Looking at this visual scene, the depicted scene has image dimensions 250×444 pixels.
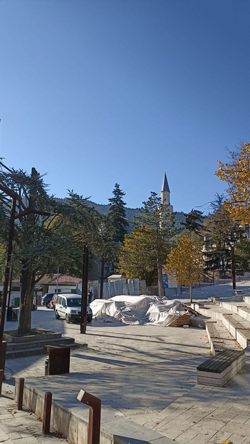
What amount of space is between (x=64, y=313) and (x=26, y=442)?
18363 mm

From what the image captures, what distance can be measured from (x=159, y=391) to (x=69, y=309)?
52.9 ft

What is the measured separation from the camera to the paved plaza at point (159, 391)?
4480 millimetres

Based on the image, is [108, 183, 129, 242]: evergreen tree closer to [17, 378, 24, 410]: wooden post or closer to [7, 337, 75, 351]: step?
[7, 337, 75, 351]: step

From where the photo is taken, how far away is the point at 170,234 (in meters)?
38.2

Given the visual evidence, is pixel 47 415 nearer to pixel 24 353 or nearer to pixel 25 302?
pixel 24 353

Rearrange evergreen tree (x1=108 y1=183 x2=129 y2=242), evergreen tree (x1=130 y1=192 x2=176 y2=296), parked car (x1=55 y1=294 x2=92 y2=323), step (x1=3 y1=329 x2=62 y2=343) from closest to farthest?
step (x1=3 y1=329 x2=62 y2=343) → parked car (x1=55 y1=294 x2=92 y2=323) → evergreen tree (x1=130 y1=192 x2=176 y2=296) → evergreen tree (x1=108 y1=183 x2=129 y2=242)

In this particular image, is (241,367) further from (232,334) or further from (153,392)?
(232,334)

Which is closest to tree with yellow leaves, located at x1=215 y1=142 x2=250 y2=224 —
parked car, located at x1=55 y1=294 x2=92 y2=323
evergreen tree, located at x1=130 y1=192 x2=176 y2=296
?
parked car, located at x1=55 y1=294 x2=92 y2=323

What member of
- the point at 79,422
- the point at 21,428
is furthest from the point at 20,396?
the point at 79,422

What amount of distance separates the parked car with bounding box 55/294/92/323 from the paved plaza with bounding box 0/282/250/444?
801 cm

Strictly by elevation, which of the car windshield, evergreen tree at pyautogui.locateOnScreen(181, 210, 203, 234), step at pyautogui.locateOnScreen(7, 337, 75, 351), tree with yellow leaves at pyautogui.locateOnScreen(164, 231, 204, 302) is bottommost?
step at pyautogui.locateOnScreen(7, 337, 75, 351)

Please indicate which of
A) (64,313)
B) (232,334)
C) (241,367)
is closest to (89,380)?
(241,367)

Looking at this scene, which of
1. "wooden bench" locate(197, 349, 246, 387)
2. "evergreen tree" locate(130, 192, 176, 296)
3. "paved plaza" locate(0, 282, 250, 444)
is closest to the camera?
"paved plaza" locate(0, 282, 250, 444)

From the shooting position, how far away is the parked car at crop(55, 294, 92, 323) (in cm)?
2166
